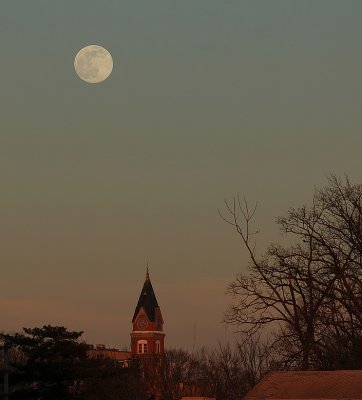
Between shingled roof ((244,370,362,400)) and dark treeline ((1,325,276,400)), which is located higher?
dark treeline ((1,325,276,400))

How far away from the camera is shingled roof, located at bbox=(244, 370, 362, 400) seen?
2710 cm

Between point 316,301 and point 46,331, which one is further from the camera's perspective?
point 46,331

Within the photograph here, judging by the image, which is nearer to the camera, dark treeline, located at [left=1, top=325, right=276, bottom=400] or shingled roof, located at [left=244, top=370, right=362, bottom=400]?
shingled roof, located at [left=244, top=370, right=362, bottom=400]

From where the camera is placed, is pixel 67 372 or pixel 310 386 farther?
pixel 67 372

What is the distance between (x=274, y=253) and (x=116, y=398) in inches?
1356

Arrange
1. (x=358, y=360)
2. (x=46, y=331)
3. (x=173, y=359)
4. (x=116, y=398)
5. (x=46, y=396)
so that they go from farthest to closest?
(x=173, y=359) → (x=116, y=398) → (x=46, y=331) → (x=46, y=396) → (x=358, y=360)

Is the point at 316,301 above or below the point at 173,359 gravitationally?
below

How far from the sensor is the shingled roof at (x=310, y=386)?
88.9ft

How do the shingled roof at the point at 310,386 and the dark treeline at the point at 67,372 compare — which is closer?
the shingled roof at the point at 310,386

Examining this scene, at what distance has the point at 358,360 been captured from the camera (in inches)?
1665

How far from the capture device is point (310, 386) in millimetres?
28031

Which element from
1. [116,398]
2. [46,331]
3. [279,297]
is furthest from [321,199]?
[116,398]

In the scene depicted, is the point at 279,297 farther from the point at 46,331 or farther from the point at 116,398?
the point at 116,398

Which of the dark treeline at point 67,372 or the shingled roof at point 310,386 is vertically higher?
the dark treeline at point 67,372
